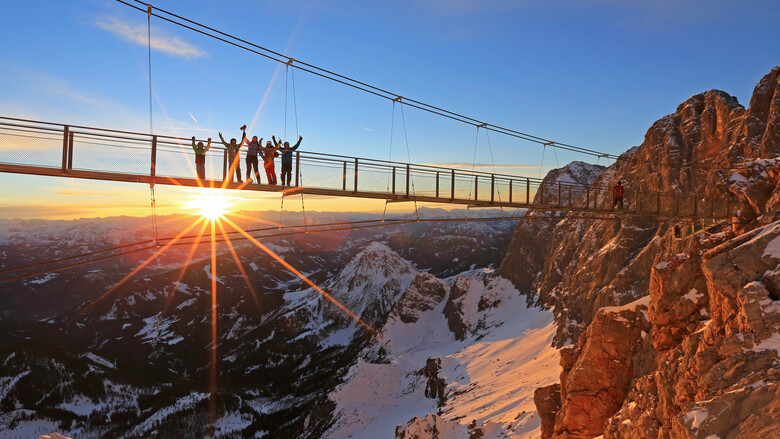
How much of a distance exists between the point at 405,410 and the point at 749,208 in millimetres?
95555

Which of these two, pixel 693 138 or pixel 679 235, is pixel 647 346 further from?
pixel 693 138

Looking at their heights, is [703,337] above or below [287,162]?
below

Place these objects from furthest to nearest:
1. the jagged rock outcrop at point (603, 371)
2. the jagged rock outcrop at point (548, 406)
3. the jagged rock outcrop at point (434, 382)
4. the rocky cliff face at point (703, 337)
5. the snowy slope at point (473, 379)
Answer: the jagged rock outcrop at point (434, 382) < the snowy slope at point (473, 379) < the jagged rock outcrop at point (548, 406) < the jagged rock outcrop at point (603, 371) < the rocky cliff face at point (703, 337)

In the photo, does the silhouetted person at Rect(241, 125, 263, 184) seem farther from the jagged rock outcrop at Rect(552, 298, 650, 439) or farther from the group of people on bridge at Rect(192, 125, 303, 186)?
the jagged rock outcrop at Rect(552, 298, 650, 439)

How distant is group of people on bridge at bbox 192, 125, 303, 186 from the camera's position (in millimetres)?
20303

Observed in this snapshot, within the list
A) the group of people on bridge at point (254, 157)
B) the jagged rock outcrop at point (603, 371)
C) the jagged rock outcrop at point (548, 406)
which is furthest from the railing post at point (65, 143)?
the jagged rock outcrop at point (548, 406)

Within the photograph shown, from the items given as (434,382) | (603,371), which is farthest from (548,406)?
(434,382)

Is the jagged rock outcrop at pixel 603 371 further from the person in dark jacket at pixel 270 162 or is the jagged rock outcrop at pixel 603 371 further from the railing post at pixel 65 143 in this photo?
the railing post at pixel 65 143

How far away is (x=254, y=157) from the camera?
845 inches

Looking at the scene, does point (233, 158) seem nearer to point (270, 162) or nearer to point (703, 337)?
point (270, 162)

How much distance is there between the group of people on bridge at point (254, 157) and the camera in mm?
20303

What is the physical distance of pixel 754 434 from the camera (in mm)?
13219

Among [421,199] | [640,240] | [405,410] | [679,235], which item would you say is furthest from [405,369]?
[421,199]

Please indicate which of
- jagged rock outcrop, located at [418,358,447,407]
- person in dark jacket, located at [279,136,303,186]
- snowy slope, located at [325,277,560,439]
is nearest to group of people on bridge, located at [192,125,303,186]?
person in dark jacket, located at [279,136,303,186]
